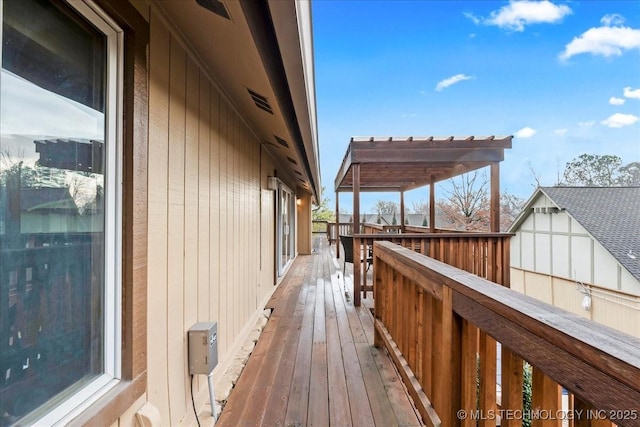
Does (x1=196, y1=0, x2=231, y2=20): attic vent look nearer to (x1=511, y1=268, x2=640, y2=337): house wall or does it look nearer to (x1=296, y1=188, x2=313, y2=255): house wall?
(x1=511, y1=268, x2=640, y2=337): house wall

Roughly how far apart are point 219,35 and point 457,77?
26396 mm

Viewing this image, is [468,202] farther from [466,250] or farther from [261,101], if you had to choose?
[261,101]

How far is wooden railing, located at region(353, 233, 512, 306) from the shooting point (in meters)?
3.91

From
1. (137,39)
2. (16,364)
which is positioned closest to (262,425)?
(16,364)

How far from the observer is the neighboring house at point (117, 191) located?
825 millimetres

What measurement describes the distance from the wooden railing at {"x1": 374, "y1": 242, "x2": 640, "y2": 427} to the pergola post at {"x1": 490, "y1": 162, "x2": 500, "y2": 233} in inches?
117

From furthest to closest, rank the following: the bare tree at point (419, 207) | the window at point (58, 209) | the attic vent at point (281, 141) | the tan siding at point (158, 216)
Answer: the bare tree at point (419, 207) → the attic vent at point (281, 141) → the tan siding at point (158, 216) → the window at point (58, 209)

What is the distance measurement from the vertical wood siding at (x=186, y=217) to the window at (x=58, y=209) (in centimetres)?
22

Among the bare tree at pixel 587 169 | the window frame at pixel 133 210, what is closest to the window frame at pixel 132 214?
the window frame at pixel 133 210

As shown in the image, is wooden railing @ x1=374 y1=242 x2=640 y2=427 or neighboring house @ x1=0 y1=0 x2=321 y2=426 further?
neighboring house @ x1=0 y1=0 x2=321 y2=426

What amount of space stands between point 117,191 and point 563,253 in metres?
4.09

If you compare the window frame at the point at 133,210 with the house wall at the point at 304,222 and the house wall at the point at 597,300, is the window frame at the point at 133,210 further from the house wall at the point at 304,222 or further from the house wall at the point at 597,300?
the house wall at the point at 304,222

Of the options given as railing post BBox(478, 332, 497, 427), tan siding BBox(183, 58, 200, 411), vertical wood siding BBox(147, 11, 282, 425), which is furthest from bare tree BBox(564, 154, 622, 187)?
tan siding BBox(183, 58, 200, 411)

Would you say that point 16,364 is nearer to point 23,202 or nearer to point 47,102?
point 23,202
